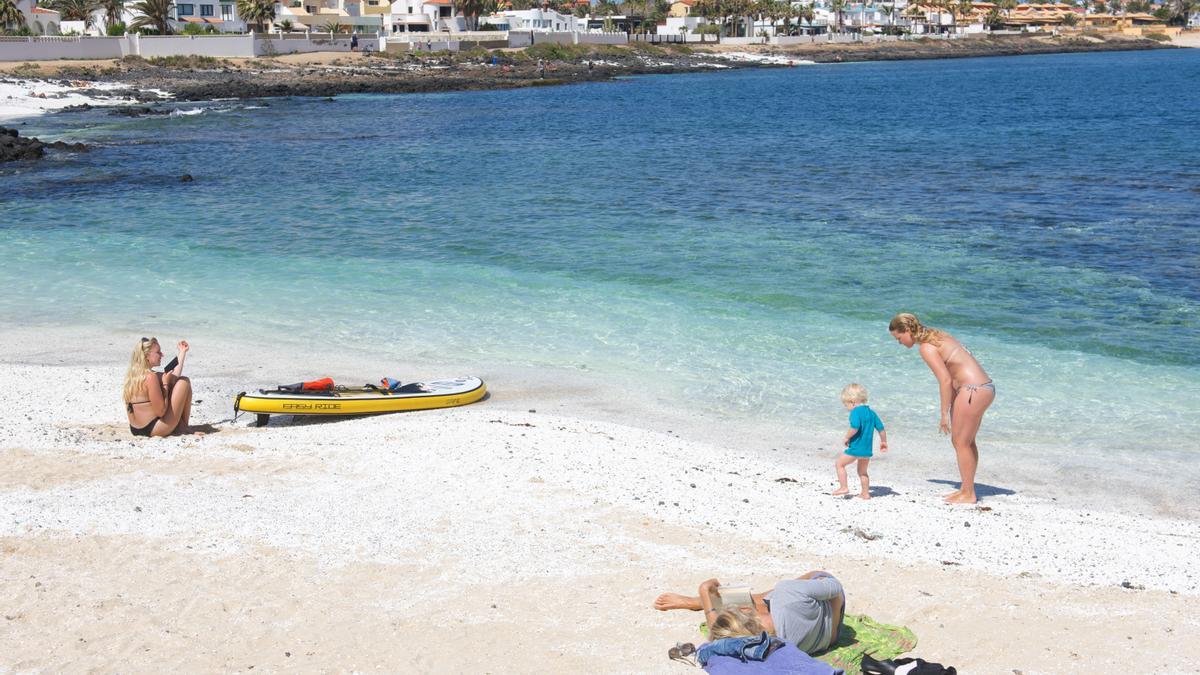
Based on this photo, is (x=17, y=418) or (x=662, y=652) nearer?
(x=662, y=652)

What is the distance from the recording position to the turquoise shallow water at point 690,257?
15047mm

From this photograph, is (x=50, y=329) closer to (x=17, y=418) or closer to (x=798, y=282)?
(x=17, y=418)

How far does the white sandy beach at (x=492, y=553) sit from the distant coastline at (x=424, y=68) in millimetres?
65809

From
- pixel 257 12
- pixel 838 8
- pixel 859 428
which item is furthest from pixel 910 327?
pixel 838 8

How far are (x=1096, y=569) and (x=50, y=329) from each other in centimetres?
1580

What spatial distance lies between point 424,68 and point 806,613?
101 m

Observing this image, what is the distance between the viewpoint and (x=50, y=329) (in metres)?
17.4

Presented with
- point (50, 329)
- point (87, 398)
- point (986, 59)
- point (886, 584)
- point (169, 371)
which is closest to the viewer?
point (886, 584)

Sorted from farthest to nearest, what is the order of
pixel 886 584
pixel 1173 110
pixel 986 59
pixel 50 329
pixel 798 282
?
pixel 986 59
pixel 1173 110
pixel 798 282
pixel 50 329
pixel 886 584

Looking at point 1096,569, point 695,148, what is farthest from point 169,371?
point 695,148

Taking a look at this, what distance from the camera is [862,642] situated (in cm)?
714

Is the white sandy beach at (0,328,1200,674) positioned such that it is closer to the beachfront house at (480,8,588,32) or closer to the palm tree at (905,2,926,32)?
the beachfront house at (480,8,588,32)

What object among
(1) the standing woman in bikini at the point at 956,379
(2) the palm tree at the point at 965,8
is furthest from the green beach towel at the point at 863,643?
(2) the palm tree at the point at 965,8

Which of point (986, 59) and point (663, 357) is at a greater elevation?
point (986, 59)
